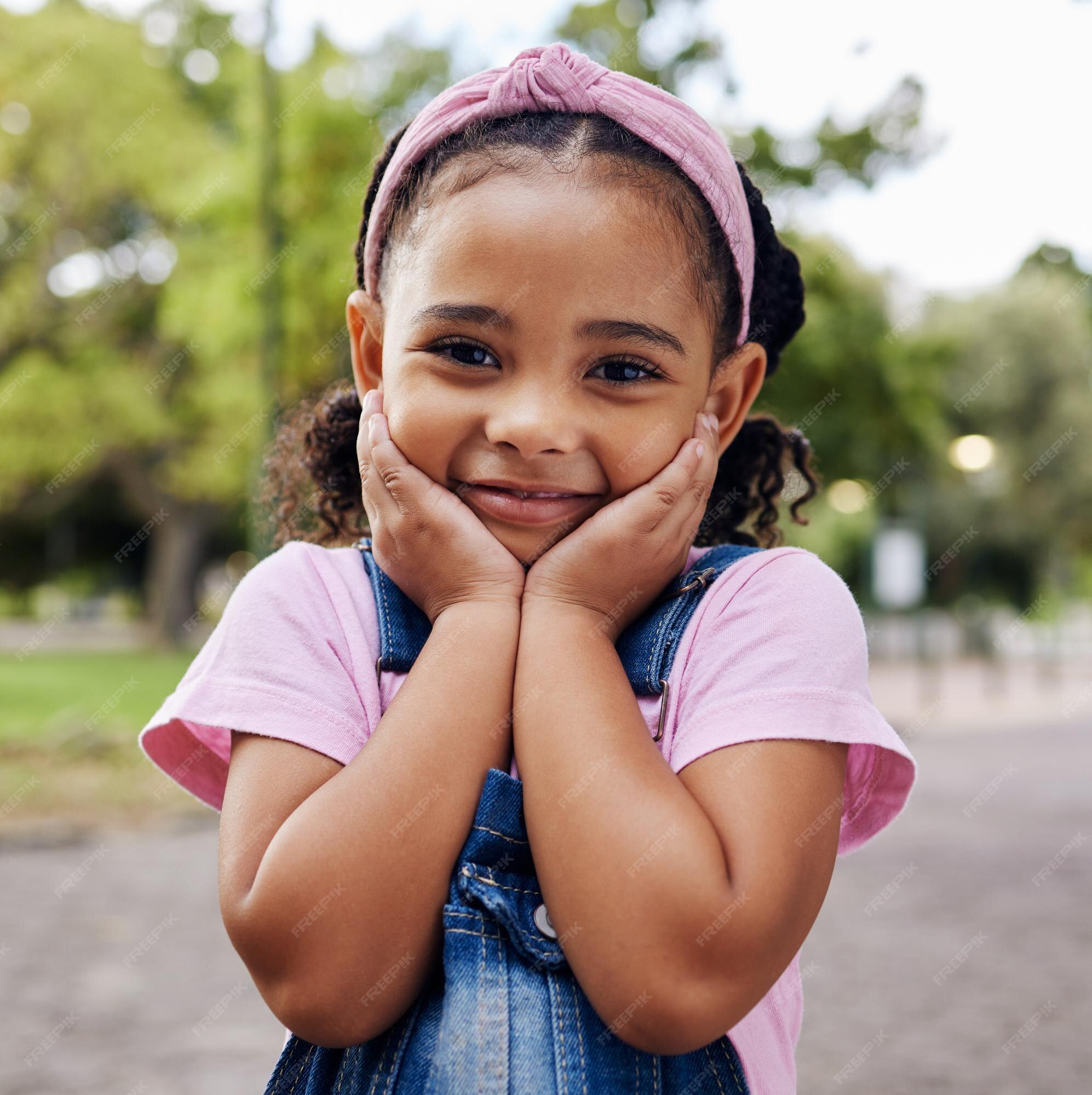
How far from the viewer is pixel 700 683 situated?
1410 mm

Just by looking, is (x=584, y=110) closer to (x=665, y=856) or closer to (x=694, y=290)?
(x=694, y=290)

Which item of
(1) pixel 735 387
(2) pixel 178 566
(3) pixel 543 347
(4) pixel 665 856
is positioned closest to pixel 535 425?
(3) pixel 543 347

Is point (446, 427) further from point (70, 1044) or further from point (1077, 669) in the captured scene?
point (1077, 669)

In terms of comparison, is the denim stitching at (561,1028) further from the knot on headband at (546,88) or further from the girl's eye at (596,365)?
the knot on headband at (546,88)

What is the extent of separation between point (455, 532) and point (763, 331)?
658 millimetres

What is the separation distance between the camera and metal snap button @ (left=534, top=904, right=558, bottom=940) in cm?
128

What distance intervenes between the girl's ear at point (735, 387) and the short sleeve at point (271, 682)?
1.89 feet

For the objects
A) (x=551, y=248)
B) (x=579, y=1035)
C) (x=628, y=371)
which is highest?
(x=551, y=248)

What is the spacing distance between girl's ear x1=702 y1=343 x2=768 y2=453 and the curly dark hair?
0.03m

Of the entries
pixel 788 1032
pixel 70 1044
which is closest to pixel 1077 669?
pixel 70 1044

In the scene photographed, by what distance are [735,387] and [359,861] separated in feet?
2.74

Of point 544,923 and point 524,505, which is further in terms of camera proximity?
point 524,505

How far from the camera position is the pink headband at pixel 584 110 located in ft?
4.83

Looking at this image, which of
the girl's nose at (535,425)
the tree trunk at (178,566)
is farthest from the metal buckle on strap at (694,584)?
the tree trunk at (178,566)
